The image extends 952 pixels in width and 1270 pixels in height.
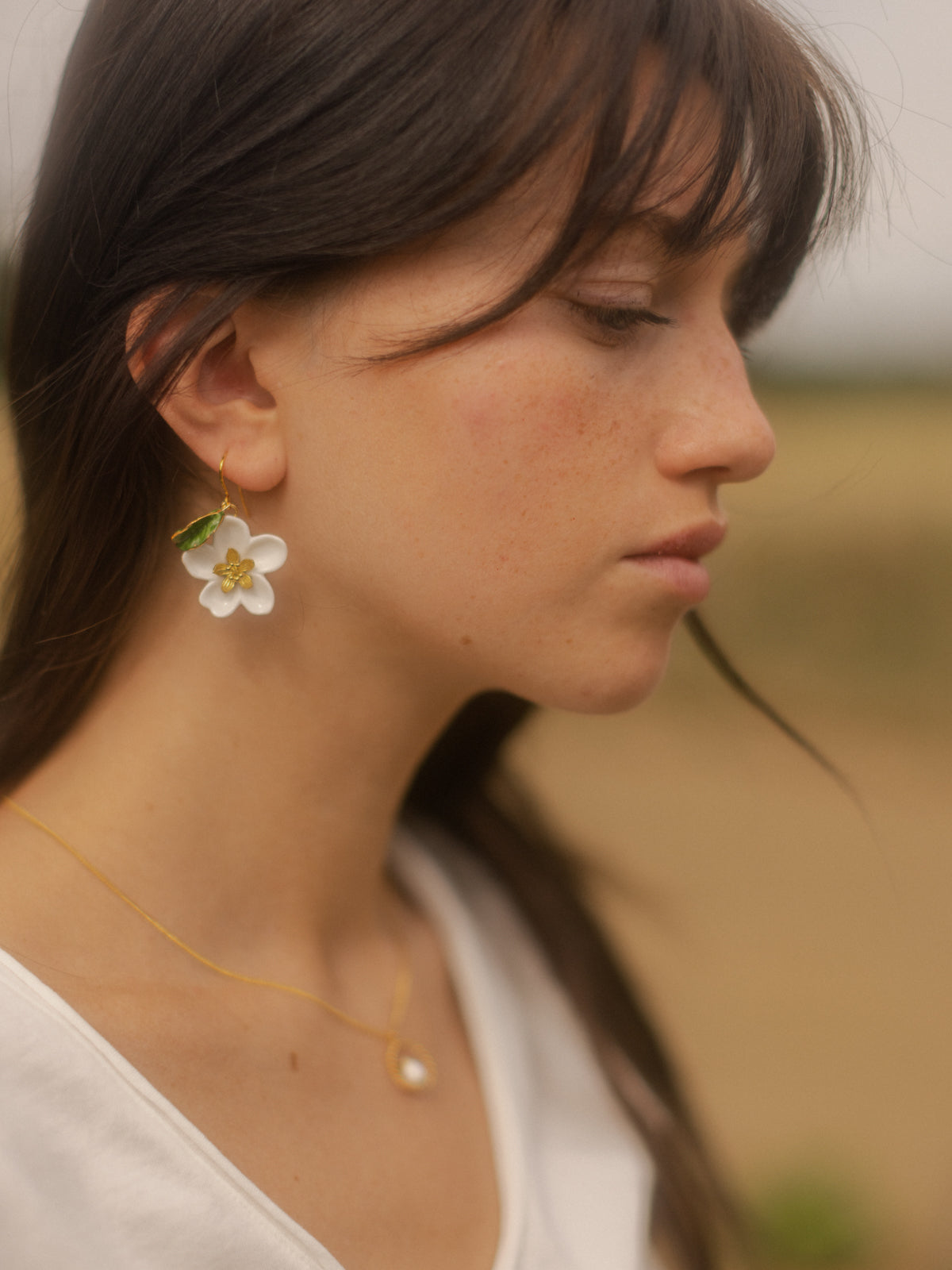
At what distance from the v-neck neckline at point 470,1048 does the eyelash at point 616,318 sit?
1.91ft

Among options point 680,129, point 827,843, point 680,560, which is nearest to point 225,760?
point 680,560

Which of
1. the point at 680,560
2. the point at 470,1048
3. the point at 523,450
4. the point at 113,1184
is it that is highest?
the point at 523,450

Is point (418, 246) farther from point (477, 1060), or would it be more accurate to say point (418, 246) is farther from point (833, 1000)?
point (833, 1000)

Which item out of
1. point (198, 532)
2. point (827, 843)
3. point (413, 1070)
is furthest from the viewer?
point (827, 843)

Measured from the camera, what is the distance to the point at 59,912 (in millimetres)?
778

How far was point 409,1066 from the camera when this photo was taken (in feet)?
3.13

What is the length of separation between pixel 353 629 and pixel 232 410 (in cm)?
19

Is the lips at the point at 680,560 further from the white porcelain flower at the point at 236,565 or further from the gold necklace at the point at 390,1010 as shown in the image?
the gold necklace at the point at 390,1010

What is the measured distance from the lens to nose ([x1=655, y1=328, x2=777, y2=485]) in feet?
Answer: 2.58

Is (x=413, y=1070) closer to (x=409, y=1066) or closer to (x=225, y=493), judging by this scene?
(x=409, y=1066)

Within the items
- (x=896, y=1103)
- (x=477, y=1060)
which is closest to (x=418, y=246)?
(x=477, y=1060)

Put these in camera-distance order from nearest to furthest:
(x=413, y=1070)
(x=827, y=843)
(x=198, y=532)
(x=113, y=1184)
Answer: (x=113, y=1184) < (x=198, y=532) < (x=413, y=1070) < (x=827, y=843)

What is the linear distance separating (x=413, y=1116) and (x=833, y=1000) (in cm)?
128

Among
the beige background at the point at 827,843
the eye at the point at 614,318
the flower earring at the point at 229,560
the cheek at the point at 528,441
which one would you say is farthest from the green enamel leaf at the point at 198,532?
the beige background at the point at 827,843
